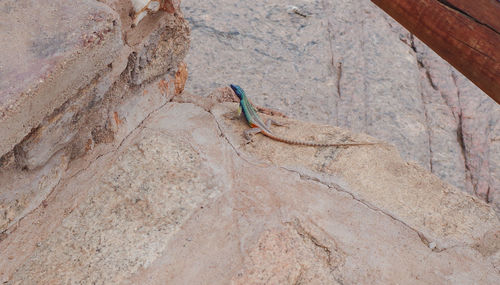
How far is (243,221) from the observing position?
260 centimetres

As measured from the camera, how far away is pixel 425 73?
5727mm

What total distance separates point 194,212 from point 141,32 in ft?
3.72

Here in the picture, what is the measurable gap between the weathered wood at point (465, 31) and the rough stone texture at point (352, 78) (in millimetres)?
2701

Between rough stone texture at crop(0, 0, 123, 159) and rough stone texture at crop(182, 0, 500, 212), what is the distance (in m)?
2.22

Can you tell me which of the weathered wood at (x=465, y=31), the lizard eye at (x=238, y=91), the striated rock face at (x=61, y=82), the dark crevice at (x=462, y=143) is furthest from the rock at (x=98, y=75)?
the dark crevice at (x=462, y=143)

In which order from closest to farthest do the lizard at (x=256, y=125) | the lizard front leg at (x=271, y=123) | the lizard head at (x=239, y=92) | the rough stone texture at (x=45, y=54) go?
the rough stone texture at (x=45, y=54) → the lizard at (x=256, y=125) → the lizard front leg at (x=271, y=123) → the lizard head at (x=239, y=92)

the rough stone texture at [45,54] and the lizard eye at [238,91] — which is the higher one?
the rough stone texture at [45,54]

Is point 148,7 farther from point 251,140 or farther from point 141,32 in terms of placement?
point 251,140

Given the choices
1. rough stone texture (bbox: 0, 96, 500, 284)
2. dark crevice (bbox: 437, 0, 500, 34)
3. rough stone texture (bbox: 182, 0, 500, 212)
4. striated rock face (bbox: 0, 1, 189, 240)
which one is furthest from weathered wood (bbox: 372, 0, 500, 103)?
rough stone texture (bbox: 182, 0, 500, 212)

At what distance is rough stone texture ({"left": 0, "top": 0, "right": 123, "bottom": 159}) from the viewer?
2.19 metres

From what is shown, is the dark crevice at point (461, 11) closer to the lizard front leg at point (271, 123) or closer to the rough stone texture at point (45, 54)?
the rough stone texture at point (45, 54)

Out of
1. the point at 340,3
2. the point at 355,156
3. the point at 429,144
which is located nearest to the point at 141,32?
the point at 355,156

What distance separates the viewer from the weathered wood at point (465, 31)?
1785 mm

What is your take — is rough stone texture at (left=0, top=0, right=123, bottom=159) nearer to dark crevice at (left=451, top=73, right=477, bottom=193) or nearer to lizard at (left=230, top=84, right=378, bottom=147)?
lizard at (left=230, top=84, right=378, bottom=147)
